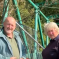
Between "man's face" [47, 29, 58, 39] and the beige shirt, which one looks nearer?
"man's face" [47, 29, 58, 39]

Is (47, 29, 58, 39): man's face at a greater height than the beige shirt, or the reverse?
(47, 29, 58, 39): man's face

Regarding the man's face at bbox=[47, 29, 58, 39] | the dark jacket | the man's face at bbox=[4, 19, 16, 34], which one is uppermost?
the man's face at bbox=[4, 19, 16, 34]

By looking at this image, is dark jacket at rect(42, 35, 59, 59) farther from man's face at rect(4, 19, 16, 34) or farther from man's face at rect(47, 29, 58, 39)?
man's face at rect(4, 19, 16, 34)

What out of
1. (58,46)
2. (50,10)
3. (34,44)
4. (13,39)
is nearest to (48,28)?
(58,46)

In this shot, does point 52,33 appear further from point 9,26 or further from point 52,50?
point 9,26

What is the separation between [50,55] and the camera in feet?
10.5

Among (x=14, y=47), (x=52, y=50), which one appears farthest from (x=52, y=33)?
(x=14, y=47)

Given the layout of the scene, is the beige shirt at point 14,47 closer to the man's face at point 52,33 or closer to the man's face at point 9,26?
the man's face at point 9,26

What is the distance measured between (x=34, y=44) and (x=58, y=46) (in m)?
2.80

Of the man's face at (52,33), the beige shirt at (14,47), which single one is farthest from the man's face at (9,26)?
the man's face at (52,33)

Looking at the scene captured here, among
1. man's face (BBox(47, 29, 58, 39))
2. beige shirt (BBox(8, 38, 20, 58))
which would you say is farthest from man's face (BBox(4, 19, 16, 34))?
man's face (BBox(47, 29, 58, 39))

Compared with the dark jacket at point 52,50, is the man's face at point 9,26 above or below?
above

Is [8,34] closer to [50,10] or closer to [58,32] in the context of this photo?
[58,32]

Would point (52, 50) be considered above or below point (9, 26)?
below
